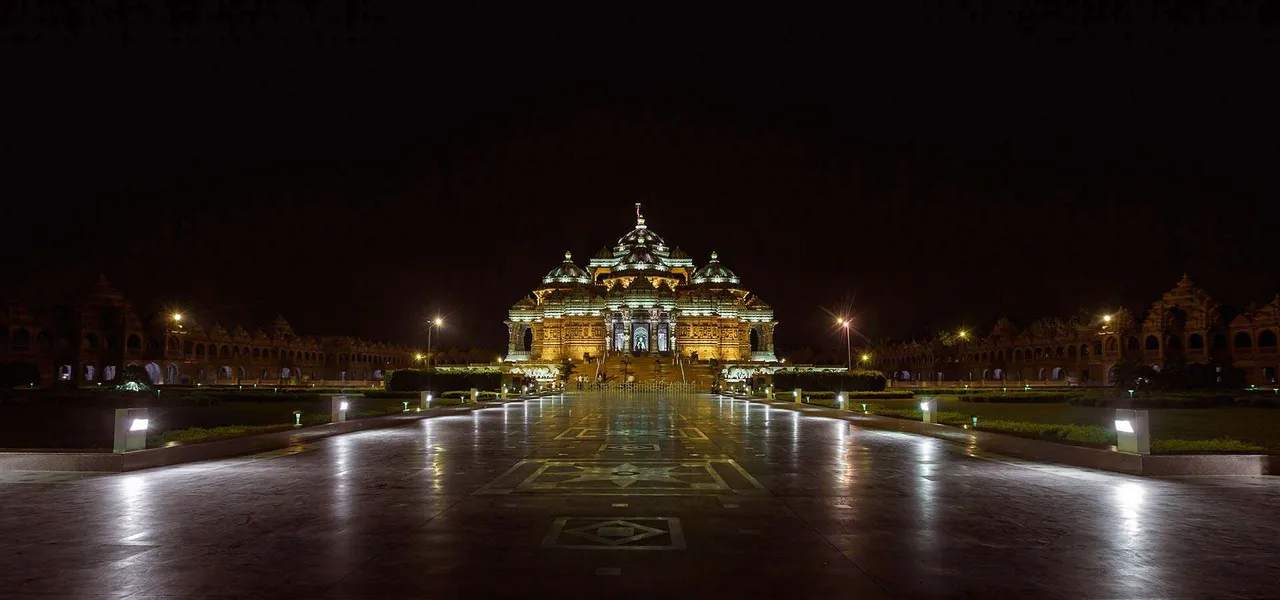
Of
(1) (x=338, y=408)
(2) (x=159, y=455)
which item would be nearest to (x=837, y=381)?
(1) (x=338, y=408)

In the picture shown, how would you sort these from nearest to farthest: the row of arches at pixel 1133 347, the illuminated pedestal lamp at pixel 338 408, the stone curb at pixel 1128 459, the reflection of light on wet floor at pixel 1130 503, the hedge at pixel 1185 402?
1. the reflection of light on wet floor at pixel 1130 503
2. the stone curb at pixel 1128 459
3. the illuminated pedestal lamp at pixel 338 408
4. the hedge at pixel 1185 402
5. the row of arches at pixel 1133 347

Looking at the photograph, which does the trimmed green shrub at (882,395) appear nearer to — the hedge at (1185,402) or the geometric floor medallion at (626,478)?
the hedge at (1185,402)

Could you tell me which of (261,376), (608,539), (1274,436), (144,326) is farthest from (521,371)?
(608,539)

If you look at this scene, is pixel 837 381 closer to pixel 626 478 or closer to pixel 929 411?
pixel 929 411

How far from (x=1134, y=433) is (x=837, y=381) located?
40.4m

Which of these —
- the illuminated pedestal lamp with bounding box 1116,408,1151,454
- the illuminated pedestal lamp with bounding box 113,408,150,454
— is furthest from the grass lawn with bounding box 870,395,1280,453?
the illuminated pedestal lamp with bounding box 113,408,150,454

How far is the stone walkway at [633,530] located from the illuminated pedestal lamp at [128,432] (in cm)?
101

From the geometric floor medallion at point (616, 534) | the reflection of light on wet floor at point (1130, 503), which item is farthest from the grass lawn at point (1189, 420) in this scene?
the geometric floor medallion at point (616, 534)

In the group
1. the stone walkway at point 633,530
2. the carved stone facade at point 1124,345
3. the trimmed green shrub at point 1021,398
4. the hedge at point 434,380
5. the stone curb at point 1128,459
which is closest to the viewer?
the stone walkway at point 633,530

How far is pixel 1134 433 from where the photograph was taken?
1556 cm

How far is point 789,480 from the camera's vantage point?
14.3 metres

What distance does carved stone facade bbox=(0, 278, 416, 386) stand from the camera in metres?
70.6

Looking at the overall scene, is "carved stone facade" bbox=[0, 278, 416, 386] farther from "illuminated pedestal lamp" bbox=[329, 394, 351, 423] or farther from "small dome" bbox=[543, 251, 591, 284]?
"illuminated pedestal lamp" bbox=[329, 394, 351, 423]

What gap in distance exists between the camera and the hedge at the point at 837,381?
54625 millimetres
